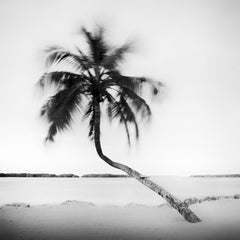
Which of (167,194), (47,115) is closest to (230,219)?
(167,194)

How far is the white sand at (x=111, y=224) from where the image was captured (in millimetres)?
10719

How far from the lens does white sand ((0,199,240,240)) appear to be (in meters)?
10.7

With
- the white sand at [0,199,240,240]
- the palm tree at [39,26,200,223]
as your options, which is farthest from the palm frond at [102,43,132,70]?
the white sand at [0,199,240,240]

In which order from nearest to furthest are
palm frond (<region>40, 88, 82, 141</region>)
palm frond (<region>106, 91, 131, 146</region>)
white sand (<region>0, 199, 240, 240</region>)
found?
white sand (<region>0, 199, 240, 240</region>), palm frond (<region>40, 88, 82, 141</region>), palm frond (<region>106, 91, 131, 146</region>)

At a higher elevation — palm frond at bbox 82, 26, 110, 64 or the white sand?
palm frond at bbox 82, 26, 110, 64

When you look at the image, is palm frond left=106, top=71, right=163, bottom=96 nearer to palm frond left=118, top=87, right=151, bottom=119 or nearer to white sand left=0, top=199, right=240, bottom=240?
palm frond left=118, top=87, right=151, bottom=119

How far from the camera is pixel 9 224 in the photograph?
41.9 feet

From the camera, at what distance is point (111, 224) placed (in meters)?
12.7

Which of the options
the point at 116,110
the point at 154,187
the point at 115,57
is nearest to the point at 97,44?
the point at 115,57

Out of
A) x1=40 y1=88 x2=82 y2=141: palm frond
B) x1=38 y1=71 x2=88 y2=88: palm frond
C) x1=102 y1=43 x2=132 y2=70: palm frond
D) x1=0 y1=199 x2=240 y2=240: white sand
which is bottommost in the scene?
x1=0 y1=199 x2=240 y2=240: white sand

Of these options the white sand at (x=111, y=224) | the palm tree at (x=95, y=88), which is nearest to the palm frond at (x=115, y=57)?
the palm tree at (x=95, y=88)

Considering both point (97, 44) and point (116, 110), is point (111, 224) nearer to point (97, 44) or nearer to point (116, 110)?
point (116, 110)

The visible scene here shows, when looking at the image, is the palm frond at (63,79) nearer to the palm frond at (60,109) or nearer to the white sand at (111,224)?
the palm frond at (60,109)

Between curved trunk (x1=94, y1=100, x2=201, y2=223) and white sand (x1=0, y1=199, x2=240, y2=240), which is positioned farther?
curved trunk (x1=94, y1=100, x2=201, y2=223)
